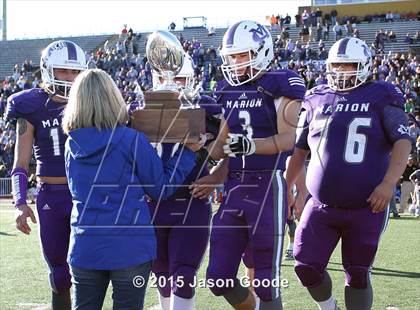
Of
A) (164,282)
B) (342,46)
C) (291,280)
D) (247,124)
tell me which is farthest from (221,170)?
(291,280)

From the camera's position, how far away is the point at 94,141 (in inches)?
119

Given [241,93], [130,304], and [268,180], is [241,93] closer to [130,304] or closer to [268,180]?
[268,180]

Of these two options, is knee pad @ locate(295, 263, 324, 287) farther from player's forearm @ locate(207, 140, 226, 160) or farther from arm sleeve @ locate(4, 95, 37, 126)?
arm sleeve @ locate(4, 95, 37, 126)

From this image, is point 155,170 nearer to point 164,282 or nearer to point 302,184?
point 164,282

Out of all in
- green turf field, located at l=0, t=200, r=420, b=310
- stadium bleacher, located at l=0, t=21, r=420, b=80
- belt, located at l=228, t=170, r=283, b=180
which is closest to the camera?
A: belt, located at l=228, t=170, r=283, b=180

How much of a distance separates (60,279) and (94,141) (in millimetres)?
1561

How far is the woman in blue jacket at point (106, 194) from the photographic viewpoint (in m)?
3.01

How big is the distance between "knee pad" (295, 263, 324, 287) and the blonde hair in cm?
167

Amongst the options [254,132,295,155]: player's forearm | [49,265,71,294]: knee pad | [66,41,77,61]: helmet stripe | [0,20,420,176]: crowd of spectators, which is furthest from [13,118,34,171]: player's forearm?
[0,20,420,176]: crowd of spectators

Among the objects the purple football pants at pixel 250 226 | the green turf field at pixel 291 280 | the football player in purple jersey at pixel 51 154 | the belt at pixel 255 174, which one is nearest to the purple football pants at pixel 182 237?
the purple football pants at pixel 250 226

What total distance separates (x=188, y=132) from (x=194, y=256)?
83 centimetres

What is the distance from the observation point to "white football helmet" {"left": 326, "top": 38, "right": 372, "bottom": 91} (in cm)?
416

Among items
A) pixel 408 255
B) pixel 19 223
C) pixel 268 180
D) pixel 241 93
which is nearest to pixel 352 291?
pixel 268 180

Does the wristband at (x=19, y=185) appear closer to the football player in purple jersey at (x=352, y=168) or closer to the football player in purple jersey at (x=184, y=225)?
the football player in purple jersey at (x=184, y=225)
